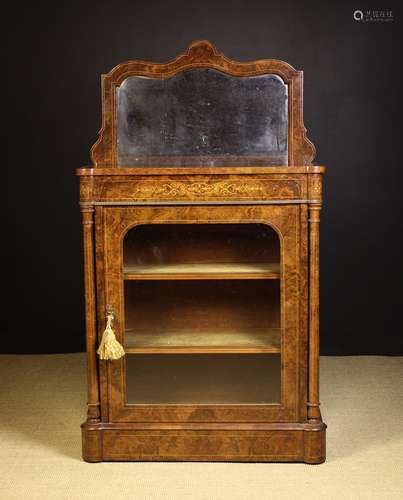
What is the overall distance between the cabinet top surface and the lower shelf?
77 cm

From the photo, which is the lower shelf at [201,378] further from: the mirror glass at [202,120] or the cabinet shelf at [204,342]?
the mirror glass at [202,120]

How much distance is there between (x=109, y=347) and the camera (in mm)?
Result: 3246

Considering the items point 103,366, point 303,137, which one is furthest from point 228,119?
point 103,366

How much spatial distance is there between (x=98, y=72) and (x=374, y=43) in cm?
153

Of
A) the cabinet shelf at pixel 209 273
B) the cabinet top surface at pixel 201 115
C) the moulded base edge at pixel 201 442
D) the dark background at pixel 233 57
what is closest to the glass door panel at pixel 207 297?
the cabinet shelf at pixel 209 273

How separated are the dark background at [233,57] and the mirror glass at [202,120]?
1.29 metres

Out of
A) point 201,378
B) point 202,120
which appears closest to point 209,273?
point 201,378

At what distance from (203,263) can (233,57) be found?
1624mm

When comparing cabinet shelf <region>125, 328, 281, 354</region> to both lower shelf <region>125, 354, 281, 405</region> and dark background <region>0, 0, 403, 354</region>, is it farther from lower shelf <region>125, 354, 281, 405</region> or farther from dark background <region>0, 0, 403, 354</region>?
dark background <region>0, 0, 403, 354</region>

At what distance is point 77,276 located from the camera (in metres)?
4.90

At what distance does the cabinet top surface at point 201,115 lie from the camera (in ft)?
11.2

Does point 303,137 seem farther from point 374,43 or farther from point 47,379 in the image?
point 47,379

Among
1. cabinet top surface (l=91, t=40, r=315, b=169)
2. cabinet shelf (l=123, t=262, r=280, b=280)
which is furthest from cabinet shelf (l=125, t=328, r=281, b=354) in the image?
cabinet top surface (l=91, t=40, r=315, b=169)

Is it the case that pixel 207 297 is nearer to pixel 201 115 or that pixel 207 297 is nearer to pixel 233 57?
pixel 201 115
